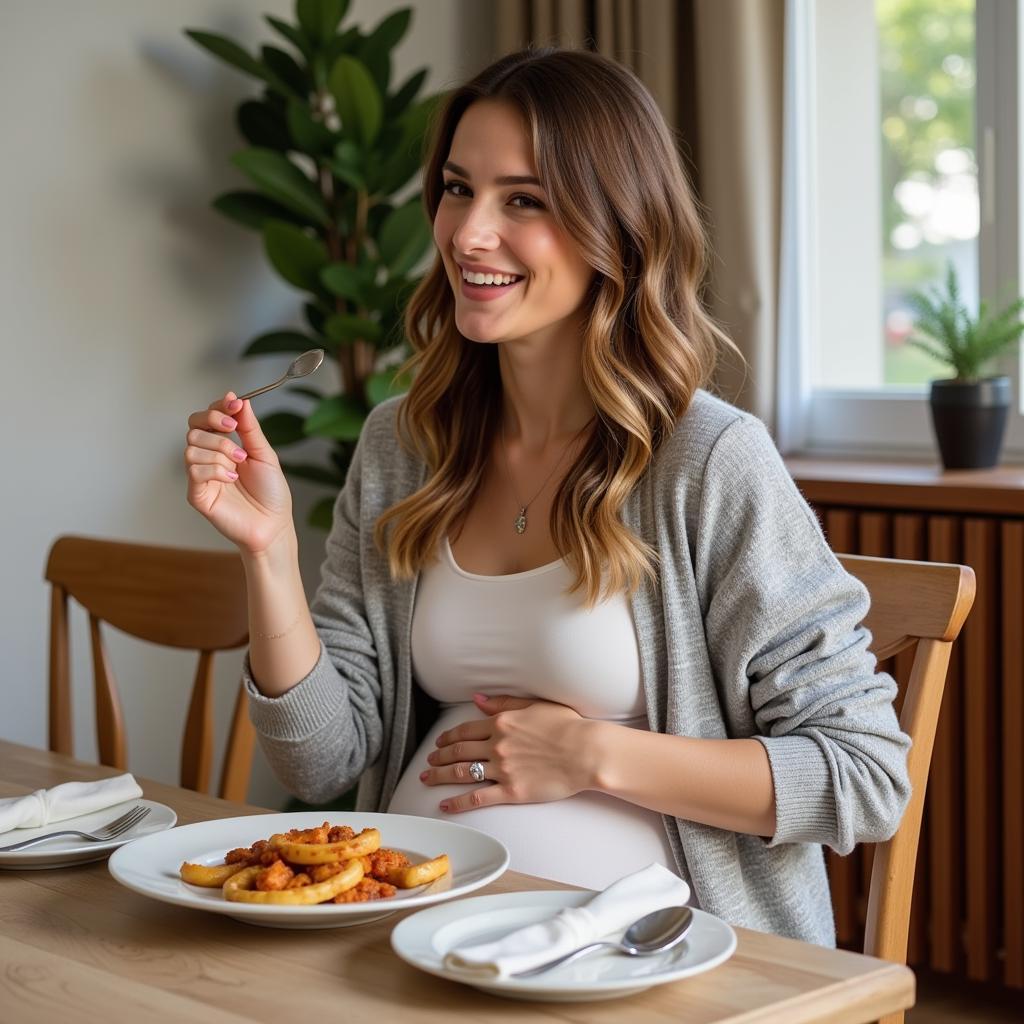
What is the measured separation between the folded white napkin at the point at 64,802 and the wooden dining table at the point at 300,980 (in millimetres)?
166

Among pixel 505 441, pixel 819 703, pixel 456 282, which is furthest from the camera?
pixel 505 441

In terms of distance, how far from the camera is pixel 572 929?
914mm

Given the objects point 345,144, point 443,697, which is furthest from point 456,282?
point 345,144

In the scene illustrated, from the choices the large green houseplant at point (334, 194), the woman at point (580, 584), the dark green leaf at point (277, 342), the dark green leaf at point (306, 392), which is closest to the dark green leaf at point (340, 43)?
the large green houseplant at point (334, 194)

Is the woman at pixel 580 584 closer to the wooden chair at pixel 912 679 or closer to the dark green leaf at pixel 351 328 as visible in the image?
the wooden chair at pixel 912 679

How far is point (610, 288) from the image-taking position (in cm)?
162

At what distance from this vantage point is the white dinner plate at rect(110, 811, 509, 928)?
3.23ft

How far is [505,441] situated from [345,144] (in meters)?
1.17

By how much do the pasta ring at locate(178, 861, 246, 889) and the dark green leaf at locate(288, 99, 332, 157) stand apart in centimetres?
194

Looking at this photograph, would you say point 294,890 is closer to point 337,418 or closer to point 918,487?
point 918,487

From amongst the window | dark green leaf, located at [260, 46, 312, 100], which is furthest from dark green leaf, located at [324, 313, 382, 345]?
the window

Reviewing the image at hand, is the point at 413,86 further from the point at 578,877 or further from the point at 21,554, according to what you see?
the point at 578,877

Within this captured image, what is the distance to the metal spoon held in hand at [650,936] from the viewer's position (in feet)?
2.97

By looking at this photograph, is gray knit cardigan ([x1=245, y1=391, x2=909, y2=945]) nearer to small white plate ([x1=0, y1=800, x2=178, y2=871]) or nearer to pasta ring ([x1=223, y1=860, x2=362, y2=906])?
small white plate ([x1=0, y1=800, x2=178, y2=871])
